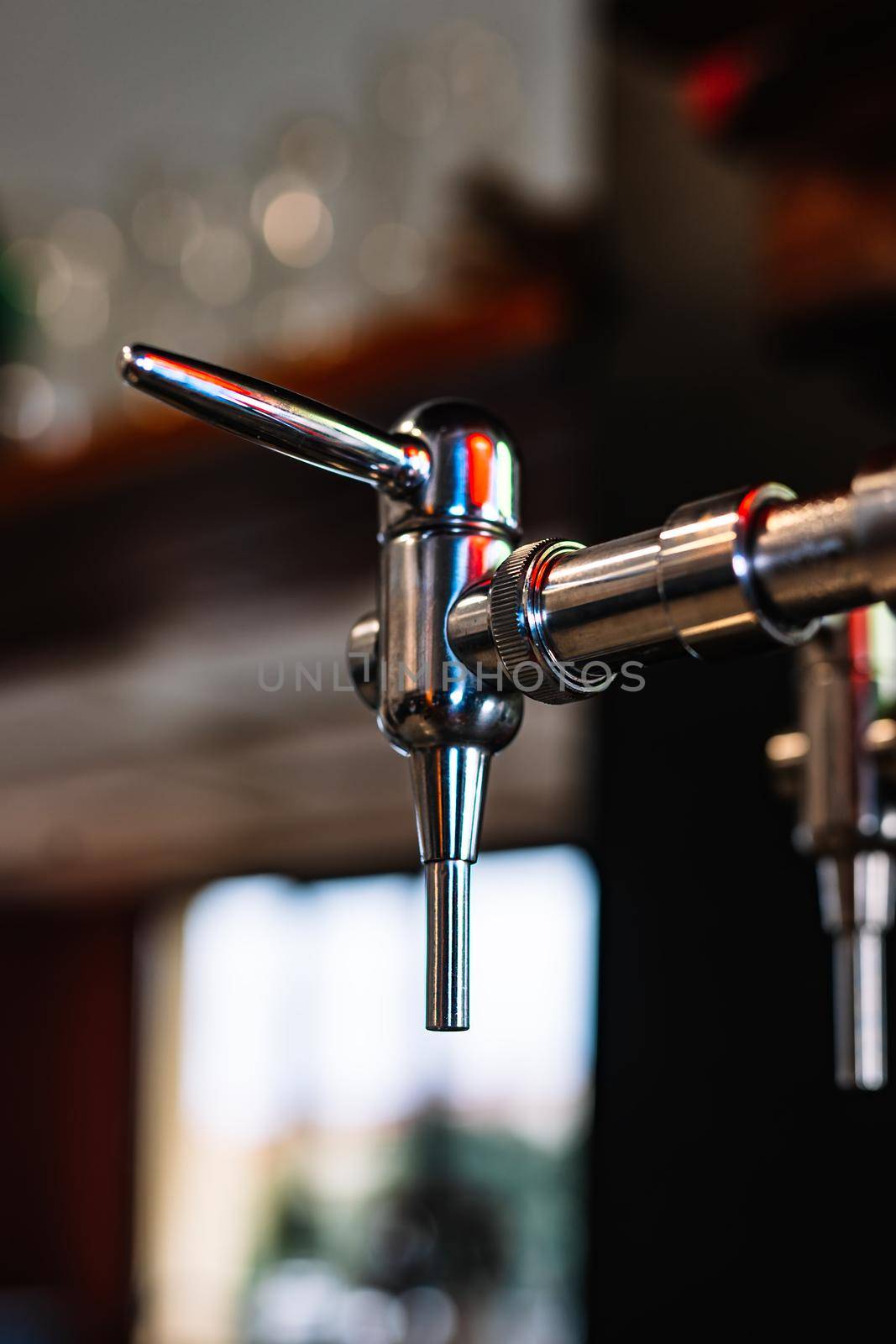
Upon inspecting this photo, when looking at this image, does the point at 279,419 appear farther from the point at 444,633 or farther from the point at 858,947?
the point at 858,947

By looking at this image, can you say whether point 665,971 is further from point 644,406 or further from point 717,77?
point 717,77

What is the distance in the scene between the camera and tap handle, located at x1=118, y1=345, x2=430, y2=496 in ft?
1.00

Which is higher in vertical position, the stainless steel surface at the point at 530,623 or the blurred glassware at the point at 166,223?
the blurred glassware at the point at 166,223

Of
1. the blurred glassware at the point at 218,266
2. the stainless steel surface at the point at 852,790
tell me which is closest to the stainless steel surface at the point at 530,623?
the stainless steel surface at the point at 852,790

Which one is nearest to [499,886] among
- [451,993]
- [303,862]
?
[303,862]

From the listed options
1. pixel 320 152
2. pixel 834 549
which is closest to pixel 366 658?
pixel 834 549

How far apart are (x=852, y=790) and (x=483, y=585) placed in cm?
15

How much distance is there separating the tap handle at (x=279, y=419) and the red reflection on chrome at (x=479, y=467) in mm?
10

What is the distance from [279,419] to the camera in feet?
1.04

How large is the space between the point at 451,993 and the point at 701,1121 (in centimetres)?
54

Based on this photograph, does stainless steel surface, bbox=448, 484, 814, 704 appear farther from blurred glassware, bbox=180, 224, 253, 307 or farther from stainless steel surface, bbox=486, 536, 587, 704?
blurred glassware, bbox=180, 224, 253, 307

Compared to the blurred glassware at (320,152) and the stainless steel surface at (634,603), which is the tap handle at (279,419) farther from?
the blurred glassware at (320,152)

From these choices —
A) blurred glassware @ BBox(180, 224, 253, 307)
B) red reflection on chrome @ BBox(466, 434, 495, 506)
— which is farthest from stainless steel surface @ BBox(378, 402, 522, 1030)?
blurred glassware @ BBox(180, 224, 253, 307)

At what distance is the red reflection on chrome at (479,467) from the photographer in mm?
349
